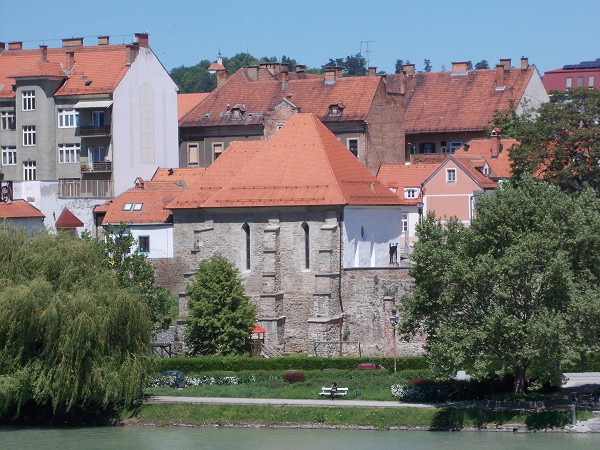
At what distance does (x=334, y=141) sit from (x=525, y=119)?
1493cm

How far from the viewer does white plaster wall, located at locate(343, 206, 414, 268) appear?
65312mm

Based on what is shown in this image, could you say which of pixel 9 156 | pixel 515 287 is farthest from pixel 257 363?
pixel 9 156

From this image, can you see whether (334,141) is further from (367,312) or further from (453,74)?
(453,74)

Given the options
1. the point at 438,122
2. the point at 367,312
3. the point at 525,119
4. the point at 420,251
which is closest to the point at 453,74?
the point at 438,122

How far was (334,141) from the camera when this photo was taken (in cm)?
6912

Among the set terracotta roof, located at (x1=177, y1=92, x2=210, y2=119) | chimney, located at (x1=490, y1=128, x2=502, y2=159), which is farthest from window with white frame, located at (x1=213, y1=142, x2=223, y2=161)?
terracotta roof, located at (x1=177, y1=92, x2=210, y2=119)

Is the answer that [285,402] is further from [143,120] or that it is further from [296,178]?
[143,120]

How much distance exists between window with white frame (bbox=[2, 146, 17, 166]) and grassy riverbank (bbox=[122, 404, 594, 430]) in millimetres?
41177

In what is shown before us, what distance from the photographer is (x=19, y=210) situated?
260ft

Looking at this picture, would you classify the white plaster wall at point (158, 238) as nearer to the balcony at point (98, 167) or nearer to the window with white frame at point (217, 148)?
the balcony at point (98, 167)

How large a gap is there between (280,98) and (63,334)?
43.2m

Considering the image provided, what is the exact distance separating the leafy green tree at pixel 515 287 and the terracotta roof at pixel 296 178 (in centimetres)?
1394

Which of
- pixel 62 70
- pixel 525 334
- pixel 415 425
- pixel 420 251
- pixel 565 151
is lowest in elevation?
pixel 415 425

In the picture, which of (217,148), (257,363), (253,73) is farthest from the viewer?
(253,73)
